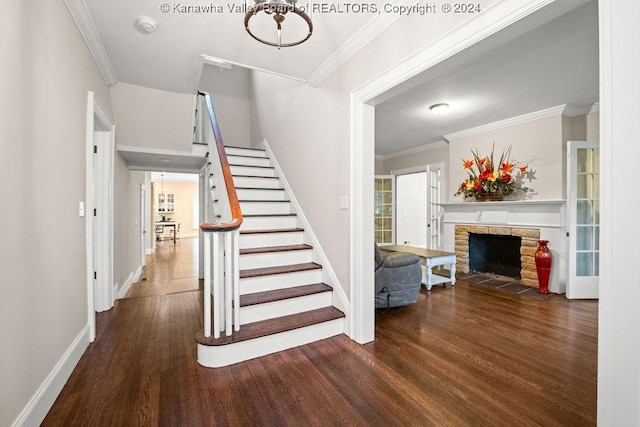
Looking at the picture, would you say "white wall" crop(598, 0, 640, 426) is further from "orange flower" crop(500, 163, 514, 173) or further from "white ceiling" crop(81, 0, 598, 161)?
"orange flower" crop(500, 163, 514, 173)

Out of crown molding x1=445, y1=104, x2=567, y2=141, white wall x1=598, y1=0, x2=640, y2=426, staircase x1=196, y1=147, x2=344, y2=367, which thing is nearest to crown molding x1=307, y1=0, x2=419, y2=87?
white wall x1=598, y1=0, x2=640, y2=426

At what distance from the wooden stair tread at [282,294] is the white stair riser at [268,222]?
96 centimetres

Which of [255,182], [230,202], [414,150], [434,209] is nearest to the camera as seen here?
[230,202]

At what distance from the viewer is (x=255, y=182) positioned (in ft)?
13.5

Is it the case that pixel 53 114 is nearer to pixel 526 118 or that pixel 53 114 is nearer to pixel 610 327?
pixel 610 327

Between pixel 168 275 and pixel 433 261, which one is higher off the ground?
pixel 433 261

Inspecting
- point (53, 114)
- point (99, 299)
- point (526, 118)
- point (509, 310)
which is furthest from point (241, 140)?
point (509, 310)

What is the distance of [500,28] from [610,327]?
4.54ft

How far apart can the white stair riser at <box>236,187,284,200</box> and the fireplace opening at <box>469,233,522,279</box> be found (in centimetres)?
351

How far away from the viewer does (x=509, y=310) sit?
3.27 metres

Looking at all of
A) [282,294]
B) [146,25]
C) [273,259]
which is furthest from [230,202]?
[146,25]

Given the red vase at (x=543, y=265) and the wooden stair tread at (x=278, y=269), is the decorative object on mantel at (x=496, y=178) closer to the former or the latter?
the red vase at (x=543, y=265)

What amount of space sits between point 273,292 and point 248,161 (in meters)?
2.52

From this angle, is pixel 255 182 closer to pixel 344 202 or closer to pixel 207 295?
pixel 344 202
